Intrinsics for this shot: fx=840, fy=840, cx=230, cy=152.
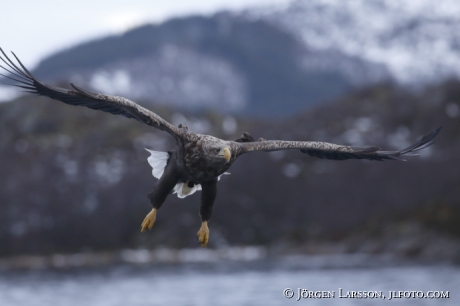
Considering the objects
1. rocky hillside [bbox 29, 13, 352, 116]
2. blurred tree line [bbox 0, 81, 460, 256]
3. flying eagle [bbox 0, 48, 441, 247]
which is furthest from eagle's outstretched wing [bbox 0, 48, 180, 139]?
rocky hillside [bbox 29, 13, 352, 116]

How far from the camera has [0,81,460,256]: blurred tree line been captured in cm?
5441

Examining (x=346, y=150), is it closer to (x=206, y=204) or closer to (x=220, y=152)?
(x=206, y=204)

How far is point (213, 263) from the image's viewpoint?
156 feet

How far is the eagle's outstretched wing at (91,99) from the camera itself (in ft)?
30.2

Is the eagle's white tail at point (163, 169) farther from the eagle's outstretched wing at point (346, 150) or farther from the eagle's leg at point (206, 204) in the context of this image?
the eagle's outstretched wing at point (346, 150)

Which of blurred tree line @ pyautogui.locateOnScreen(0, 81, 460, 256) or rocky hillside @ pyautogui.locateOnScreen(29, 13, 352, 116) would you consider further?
rocky hillside @ pyautogui.locateOnScreen(29, 13, 352, 116)

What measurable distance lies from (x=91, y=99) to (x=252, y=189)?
5311 centimetres

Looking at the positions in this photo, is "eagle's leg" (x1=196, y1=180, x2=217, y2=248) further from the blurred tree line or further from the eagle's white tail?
the blurred tree line

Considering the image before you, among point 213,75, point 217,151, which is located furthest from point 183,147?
point 213,75

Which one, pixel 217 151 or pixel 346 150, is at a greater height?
pixel 346 150

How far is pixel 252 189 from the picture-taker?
62.2m

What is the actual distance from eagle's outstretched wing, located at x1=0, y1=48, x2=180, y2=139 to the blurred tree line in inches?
1430

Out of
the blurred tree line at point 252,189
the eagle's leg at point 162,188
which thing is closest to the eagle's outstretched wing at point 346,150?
the eagle's leg at point 162,188

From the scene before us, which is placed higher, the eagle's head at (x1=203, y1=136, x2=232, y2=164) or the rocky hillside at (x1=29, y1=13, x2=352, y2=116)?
the rocky hillside at (x1=29, y1=13, x2=352, y2=116)
